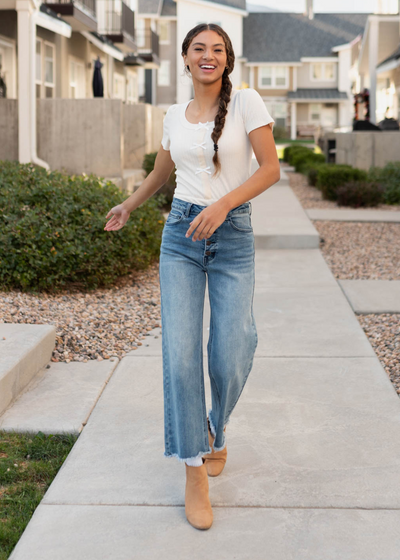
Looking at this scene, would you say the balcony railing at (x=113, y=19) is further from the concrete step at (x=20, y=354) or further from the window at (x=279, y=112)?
the window at (x=279, y=112)

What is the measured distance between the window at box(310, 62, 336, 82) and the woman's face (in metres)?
46.9

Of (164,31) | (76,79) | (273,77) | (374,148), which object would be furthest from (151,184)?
(273,77)

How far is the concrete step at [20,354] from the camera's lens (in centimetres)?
396

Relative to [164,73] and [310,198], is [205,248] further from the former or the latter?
[164,73]

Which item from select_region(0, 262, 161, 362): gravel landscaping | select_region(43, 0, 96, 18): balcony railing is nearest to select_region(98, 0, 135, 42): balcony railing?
select_region(43, 0, 96, 18): balcony railing

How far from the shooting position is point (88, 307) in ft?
19.6

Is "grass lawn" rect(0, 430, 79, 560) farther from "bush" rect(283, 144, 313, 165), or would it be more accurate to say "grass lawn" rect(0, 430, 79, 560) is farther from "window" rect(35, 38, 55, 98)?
"bush" rect(283, 144, 313, 165)

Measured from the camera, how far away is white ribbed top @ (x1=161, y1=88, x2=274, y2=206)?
9.06 feet

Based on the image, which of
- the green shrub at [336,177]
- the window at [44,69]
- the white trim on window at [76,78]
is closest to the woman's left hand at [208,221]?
the green shrub at [336,177]

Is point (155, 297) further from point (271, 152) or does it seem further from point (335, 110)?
point (335, 110)

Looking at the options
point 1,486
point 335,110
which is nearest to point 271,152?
point 1,486

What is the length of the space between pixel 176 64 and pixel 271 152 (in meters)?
42.9

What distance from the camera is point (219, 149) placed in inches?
109

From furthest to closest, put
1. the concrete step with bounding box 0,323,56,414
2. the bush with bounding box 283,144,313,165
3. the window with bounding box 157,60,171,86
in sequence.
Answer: the window with bounding box 157,60,171,86
the bush with bounding box 283,144,313,165
the concrete step with bounding box 0,323,56,414
